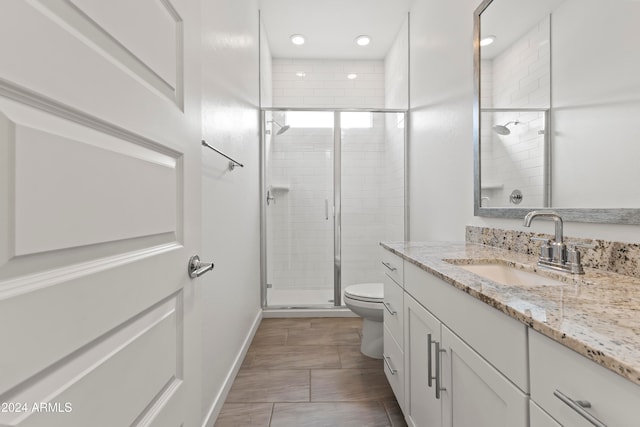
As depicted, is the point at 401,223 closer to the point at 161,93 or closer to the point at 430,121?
the point at 430,121

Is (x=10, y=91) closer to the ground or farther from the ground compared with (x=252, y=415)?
farther from the ground

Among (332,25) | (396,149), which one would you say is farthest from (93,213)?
(332,25)

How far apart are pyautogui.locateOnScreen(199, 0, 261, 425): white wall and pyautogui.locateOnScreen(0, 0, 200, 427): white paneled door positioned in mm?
492

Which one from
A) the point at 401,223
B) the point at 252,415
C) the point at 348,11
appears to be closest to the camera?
the point at 252,415

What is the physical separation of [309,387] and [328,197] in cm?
187

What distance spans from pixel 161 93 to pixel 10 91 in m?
0.34

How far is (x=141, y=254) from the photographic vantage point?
0.57m

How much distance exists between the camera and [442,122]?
2090mm

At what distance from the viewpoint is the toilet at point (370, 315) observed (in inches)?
79.0

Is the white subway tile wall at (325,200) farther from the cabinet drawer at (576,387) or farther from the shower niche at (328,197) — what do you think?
the cabinet drawer at (576,387)

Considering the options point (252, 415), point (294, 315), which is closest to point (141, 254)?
point (252, 415)

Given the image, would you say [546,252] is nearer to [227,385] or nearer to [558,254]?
[558,254]

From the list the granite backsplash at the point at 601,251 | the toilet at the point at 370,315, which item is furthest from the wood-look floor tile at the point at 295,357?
the granite backsplash at the point at 601,251

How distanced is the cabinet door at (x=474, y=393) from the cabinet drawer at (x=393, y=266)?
0.46 meters
